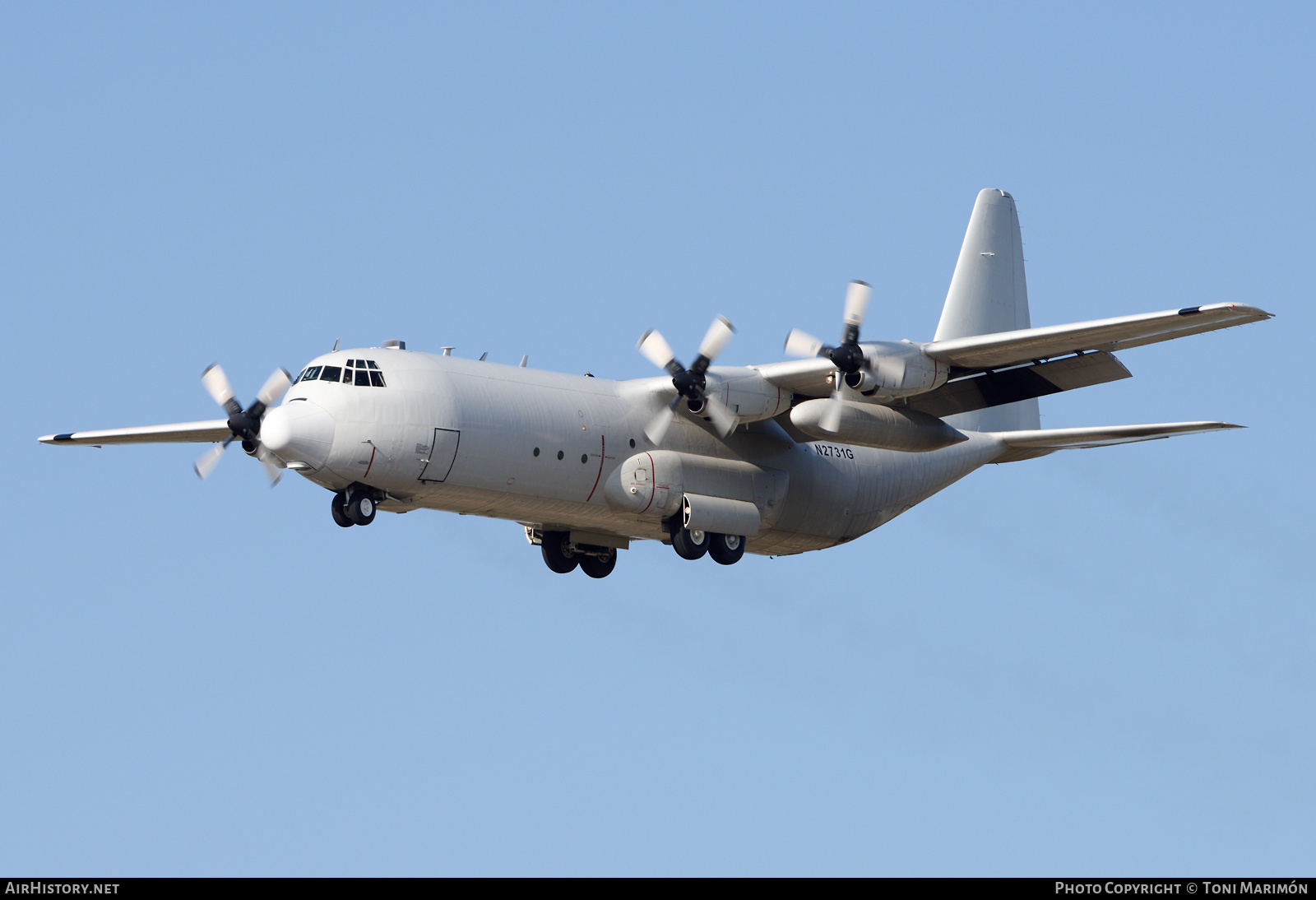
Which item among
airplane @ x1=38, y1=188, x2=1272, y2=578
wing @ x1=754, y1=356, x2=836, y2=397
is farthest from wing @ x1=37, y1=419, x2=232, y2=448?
wing @ x1=754, y1=356, x2=836, y2=397

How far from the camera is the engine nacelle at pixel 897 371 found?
2420 cm

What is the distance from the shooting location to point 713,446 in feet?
86.8

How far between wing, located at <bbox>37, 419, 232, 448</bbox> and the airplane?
4 cm

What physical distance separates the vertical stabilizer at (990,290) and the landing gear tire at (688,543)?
247 inches

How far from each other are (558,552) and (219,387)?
572 centimetres

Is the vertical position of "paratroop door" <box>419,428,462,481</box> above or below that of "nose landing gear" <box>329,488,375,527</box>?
above

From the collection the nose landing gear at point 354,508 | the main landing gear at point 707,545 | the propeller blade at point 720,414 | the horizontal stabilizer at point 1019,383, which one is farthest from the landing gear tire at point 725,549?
the nose landing gear at point 354,508

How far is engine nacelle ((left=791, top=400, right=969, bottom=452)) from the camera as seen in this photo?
24.7m

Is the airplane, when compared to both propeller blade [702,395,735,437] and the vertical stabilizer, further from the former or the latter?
the vertical stabilizer

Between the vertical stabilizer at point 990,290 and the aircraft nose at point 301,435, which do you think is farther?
the vertical stabilizer at point 990,290

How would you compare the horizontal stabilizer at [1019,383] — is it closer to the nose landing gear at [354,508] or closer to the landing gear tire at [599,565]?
the landing gear tire at [599,565]

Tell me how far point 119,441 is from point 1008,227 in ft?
51.6
